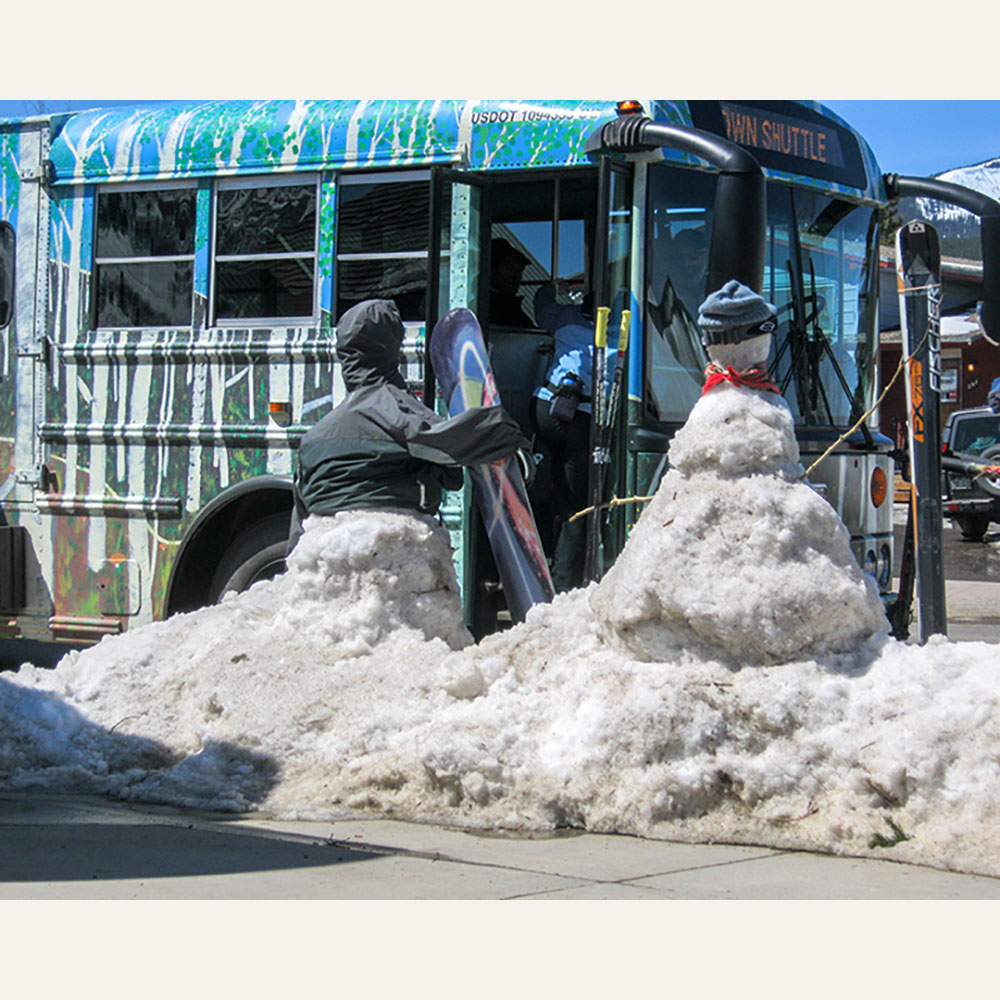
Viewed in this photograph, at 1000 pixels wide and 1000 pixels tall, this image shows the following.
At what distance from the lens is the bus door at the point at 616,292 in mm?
6867

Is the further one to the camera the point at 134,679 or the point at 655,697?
the point at 134,679

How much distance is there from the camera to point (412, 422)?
6023mm

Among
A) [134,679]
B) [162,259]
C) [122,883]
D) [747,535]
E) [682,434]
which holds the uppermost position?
[162,259]

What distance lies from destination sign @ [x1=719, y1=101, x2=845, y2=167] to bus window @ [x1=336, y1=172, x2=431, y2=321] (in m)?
1.65

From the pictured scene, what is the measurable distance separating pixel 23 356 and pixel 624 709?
510 centimetres

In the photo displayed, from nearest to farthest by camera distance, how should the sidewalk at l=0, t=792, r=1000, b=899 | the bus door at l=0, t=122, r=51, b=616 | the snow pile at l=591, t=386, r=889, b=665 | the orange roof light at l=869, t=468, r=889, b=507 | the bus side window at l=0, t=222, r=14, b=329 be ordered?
the sidewalk at l=0, t=792, r=1000, b=899 → the snow pile at l=591, t=386, r=889, b=665 → the orange roof light at l=869, t=468, r=889, b=507 → the bus door at l=0, t=122, r=51, b=616 → the bus side window at l=0, t=222, r=14, b=329

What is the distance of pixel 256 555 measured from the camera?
25.0 ft

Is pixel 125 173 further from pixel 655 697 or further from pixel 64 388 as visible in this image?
pixel 655 697

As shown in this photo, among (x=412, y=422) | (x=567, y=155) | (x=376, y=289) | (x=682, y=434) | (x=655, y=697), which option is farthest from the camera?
(x=376, y=289)

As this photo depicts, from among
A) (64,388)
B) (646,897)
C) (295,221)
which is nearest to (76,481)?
(64,388)

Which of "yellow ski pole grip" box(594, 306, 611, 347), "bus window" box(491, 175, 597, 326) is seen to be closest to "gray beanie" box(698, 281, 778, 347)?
"yellow ski pole grip" box(594, 306, 611, 347)

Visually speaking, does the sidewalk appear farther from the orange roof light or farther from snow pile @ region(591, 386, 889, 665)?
the orange roof light

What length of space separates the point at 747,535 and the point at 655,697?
66 centimetres

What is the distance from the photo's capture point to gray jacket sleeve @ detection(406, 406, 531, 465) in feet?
19.4
